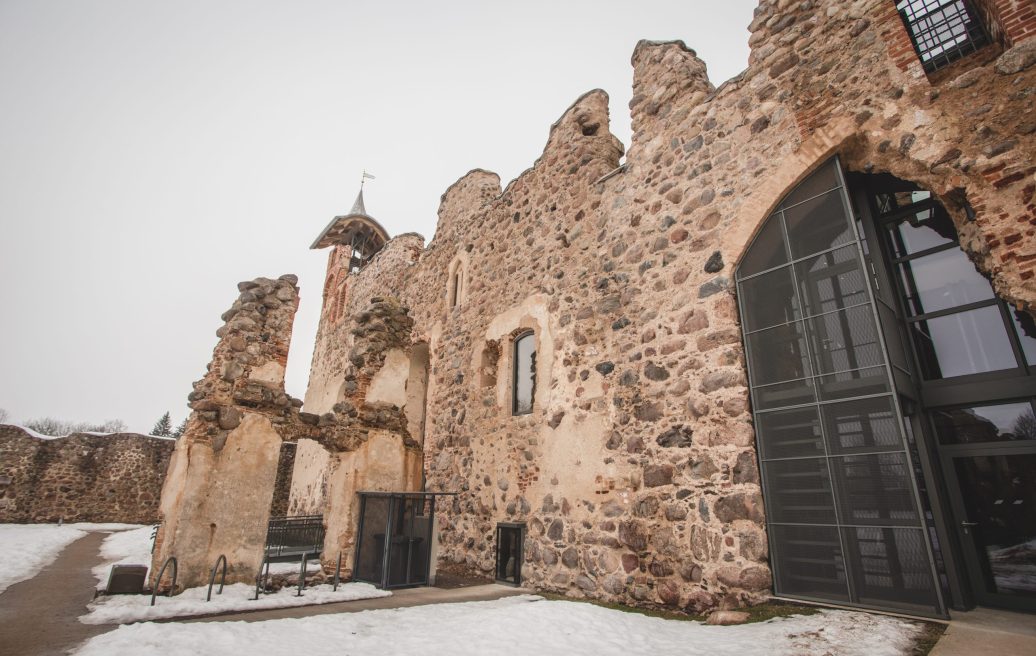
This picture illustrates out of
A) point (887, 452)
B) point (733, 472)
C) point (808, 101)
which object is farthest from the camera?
point (808, 101)

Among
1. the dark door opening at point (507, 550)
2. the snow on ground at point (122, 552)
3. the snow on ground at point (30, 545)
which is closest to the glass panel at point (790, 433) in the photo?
the dark door opening at point (507, 550)

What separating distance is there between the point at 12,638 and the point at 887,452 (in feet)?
24.1

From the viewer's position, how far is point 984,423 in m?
5.08

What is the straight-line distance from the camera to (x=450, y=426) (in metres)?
9.41

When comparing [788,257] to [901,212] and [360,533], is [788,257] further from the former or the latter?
[360,533]

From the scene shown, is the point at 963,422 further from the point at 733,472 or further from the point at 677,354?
the point at 677,354

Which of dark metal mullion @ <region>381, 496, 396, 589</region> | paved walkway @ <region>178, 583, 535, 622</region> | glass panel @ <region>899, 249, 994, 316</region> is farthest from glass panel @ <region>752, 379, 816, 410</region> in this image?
dark metal mullion @ <region>381, 496, 396, 589</region>

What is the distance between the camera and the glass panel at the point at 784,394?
4902 mm

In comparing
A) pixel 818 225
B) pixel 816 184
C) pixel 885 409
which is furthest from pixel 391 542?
pixel 816 184

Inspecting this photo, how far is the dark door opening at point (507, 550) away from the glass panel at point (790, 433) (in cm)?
378

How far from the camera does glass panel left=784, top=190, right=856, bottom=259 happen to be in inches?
201

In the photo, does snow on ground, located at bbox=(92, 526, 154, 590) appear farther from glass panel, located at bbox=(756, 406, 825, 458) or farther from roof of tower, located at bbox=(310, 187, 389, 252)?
roof of tower, located at bbox=(310, 187, 389, 252)

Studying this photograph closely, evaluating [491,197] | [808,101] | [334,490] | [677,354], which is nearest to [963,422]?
[677,354]

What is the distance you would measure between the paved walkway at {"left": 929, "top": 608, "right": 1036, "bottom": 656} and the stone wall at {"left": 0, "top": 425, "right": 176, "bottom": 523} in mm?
19725
